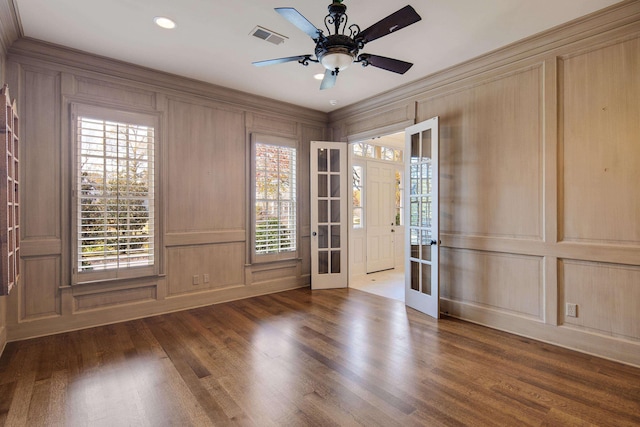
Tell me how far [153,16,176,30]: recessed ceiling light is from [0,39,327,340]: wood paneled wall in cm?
114

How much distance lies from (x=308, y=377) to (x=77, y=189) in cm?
316

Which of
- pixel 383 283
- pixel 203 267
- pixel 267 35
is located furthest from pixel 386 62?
pixel 383 283

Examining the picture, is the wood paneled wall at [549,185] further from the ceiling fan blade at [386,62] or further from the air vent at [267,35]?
the air vent at [267,35]

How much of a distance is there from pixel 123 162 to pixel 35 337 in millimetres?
2038

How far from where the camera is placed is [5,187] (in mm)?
2266

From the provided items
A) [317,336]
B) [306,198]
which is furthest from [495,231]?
[306,198]

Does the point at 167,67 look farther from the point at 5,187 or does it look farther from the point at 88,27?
the point at 5,187

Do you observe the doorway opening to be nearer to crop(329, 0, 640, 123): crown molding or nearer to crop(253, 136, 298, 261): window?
crop(253, 136, 298, 261): window

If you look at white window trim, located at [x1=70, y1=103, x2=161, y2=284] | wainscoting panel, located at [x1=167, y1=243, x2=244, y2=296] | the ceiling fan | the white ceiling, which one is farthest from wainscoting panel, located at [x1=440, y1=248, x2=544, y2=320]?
white window trim, located at [x1=70, y1=103, x2=161, y2=284]

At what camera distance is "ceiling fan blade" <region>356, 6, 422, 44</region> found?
202 cm

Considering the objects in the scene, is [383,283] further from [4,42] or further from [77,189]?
[4,42]

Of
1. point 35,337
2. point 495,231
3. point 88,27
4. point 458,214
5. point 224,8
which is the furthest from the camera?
point 458,214

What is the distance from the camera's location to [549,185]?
314 cm

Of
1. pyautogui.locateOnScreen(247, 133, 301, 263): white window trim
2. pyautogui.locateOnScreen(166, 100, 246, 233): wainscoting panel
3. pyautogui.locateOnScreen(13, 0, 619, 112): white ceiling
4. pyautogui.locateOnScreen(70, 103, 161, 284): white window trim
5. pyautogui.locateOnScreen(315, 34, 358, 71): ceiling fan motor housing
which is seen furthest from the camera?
pyautogui.locateOnScreen(247, 133, 301, 263): white window trim
